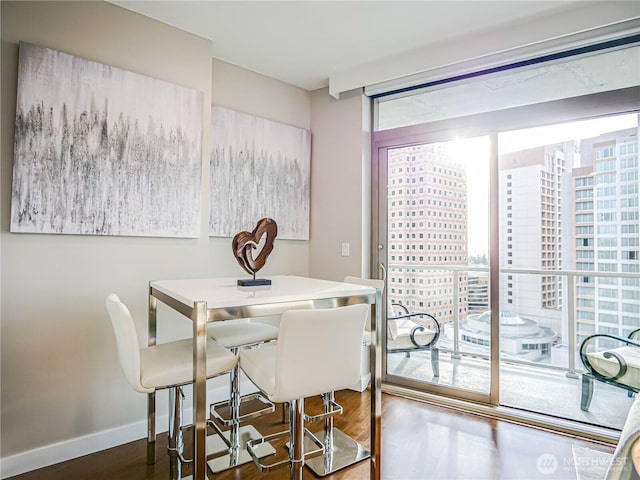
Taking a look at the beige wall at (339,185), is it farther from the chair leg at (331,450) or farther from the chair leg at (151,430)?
the chair leg at (151,430)

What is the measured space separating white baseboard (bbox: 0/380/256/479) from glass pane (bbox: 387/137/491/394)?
6.07ft

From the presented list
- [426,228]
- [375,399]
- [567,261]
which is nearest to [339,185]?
[426,228]

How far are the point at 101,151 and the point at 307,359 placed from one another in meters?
→ 1.73

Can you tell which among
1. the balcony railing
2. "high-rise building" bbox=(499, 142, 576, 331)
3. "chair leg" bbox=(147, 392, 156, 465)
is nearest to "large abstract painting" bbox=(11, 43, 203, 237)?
"chair leg" bbox=(147, 392, 156, 465)

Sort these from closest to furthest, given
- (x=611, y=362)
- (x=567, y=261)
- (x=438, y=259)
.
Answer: (x=611, y=362) → (x=567, y=261) → (x=438, y=259)

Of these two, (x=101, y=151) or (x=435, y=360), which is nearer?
(x=101, y=151)

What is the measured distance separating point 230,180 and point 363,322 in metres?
1.79

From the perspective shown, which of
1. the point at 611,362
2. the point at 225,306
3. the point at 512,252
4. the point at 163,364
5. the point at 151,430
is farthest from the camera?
the point at 512,252

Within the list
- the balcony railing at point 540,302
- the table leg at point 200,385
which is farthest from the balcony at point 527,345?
the table leg at point 200,385

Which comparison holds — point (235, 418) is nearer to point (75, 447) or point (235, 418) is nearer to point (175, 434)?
point (175, 434)

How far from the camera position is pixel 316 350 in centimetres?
153

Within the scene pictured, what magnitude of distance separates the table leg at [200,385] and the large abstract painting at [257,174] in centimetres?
154

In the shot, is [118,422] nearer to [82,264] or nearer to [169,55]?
[82,264]

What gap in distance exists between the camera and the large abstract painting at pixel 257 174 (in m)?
2.91
